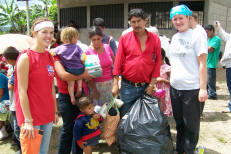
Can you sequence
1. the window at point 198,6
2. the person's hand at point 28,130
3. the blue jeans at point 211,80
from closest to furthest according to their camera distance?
1. the person's hand at point 28,130
2. the blue jeans at point 211,80
3. the window at point 198,6

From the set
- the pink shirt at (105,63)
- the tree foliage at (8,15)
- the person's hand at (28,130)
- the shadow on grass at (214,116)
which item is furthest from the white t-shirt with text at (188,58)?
the tree foliage at (8,15)

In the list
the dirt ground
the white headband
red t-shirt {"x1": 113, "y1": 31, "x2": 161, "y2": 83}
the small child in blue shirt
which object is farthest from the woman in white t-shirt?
the white headband

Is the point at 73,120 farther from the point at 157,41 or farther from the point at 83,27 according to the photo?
the point at 83,27

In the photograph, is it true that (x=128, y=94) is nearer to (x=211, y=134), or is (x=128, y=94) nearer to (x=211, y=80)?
(x=211, y=134)

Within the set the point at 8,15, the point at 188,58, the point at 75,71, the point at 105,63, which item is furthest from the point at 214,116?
the point at 8,15

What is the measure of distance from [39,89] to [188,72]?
5.48 ft

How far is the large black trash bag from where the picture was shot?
8.20ft

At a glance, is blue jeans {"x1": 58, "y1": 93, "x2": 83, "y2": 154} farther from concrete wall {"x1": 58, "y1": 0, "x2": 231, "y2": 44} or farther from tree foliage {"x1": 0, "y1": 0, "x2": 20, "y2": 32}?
tree foliage {"x1": 0, "y1": 0, "x2": 20, "y2": 32}

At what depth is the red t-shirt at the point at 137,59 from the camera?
268 centimetres

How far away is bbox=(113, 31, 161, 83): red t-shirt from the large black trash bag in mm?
342

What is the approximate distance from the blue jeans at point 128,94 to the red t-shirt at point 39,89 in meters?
1.08

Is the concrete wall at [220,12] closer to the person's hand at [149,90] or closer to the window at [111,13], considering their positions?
the window at [111,13]

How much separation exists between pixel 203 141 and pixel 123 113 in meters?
1.63

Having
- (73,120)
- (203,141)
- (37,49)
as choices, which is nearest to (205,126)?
(203,141)
